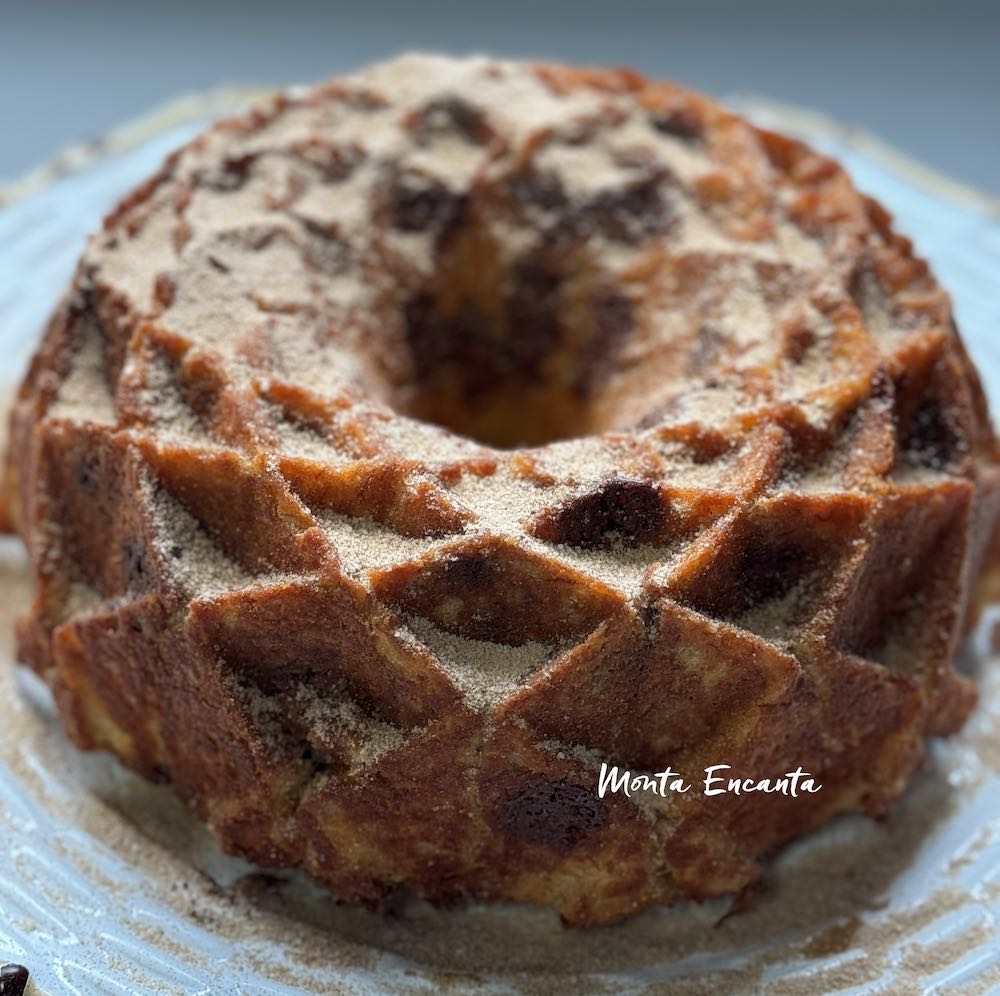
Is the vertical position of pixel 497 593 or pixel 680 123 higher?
pixel 680 123

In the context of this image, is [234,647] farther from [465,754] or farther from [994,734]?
[994,734]

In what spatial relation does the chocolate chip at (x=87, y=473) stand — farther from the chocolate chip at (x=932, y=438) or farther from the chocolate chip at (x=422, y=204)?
the chocolate chip at (x=932, y=438)

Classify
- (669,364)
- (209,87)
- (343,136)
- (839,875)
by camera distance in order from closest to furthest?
1. (839,875)
2. (669,364)
3. (343,136)
4. (209,87)

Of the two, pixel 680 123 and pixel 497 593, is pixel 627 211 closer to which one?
pixel 680 123

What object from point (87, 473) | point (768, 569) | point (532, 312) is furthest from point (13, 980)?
point (532, 312)

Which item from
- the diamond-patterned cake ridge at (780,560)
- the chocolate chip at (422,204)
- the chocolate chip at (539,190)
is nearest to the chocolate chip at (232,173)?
the chocolate chip at (422,204)

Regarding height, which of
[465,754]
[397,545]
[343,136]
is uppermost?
[343,136]

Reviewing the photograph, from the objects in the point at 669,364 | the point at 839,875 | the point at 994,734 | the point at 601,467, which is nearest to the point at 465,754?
the point at 601,467
